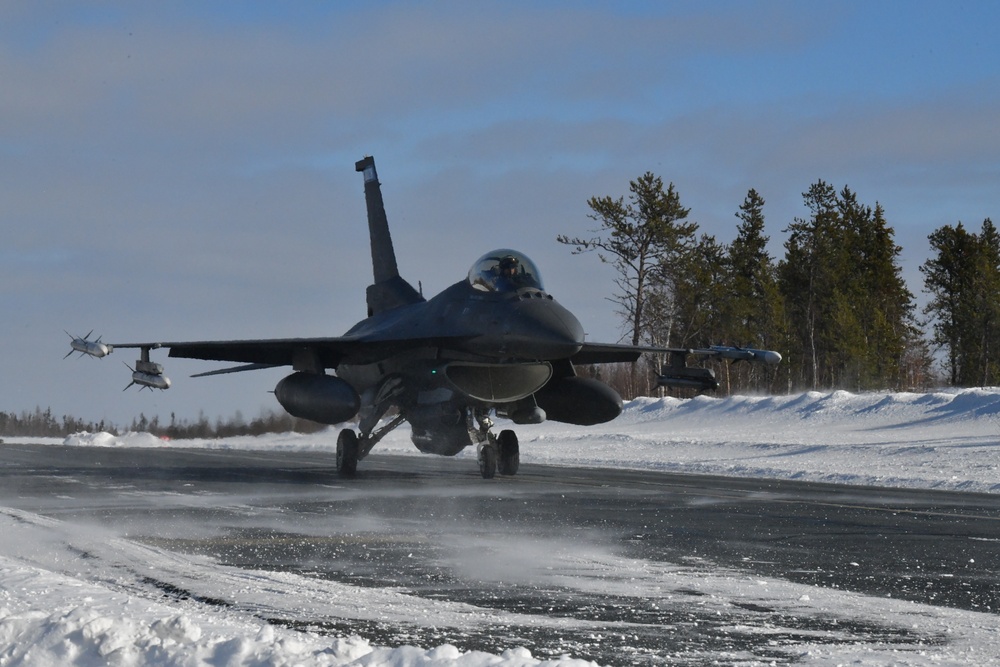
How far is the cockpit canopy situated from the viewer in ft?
62.9

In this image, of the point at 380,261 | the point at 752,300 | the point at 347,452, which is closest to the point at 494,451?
the point at 347,452

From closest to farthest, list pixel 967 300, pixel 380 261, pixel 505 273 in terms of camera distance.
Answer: pixel 505 273, pixel 380 261, pixel 967 300

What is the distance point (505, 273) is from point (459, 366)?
178 cm

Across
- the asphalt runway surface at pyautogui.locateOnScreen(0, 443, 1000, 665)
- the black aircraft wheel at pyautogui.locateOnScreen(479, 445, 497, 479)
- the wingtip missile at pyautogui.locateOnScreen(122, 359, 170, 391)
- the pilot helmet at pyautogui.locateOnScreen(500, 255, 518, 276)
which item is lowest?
the asphalt runway surface at pyautogui.locateOnScreen(0, 443, 1000, 665)

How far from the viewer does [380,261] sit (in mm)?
25609

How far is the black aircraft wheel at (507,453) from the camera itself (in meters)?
Result: 21.2

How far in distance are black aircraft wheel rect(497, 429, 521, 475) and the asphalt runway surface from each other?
0.30 meters

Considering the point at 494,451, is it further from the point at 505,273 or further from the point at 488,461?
the point at 505,273

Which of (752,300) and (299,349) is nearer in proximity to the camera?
(299,349)

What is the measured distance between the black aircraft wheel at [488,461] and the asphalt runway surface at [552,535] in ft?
1.87

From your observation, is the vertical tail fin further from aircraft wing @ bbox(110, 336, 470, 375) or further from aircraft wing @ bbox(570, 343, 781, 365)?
aircraft wing @ bbox(570, 343, 781, 365)

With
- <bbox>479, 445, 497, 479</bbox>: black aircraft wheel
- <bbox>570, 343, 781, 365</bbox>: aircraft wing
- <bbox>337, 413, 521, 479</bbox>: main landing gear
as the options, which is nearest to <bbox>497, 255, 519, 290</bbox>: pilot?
<bbox>570, 343, 781, 365</bbox>: aircraft wing

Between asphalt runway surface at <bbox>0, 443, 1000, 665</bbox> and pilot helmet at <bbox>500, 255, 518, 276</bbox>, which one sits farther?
pilot helmet at <bbox>500, 255, 518, 276</bbox>

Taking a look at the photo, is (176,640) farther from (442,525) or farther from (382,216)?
(382,216)
